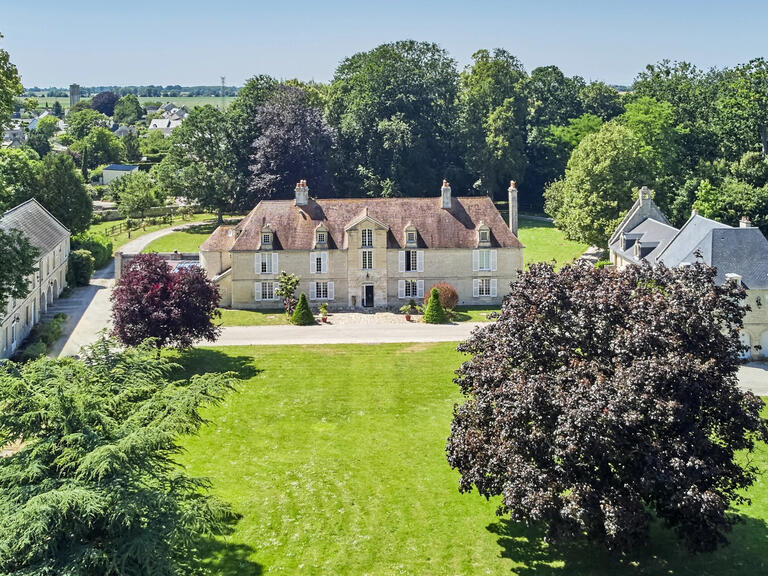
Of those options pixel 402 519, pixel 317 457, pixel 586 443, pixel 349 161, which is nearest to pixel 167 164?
pixel 349 161

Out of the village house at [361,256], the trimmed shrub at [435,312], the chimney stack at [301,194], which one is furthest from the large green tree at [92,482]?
the chimney stack at [301,194]

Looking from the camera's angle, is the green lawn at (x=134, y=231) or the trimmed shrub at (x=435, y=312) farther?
the green lawn at (x=134, y=231)

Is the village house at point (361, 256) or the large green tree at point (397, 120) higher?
the large green tree at point (397, 120)

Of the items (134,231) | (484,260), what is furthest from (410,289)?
(134,231)

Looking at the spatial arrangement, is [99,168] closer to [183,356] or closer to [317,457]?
[183,356]

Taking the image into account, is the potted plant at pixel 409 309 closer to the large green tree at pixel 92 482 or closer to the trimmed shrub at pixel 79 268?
the trimmed shrub at pixel 79 268

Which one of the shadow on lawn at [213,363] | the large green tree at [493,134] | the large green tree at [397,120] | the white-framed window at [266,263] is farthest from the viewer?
the large green tree at [493,134]
